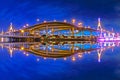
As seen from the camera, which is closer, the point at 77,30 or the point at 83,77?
the point at 83,77

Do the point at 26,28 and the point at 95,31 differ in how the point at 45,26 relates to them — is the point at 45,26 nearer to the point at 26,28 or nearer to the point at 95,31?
the point at 26,28

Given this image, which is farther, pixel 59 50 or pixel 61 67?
pixel 59 50

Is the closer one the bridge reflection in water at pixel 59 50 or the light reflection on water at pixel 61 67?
the light reflection on water at pixel 61 67

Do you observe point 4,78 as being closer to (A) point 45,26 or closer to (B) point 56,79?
(B) point 56,79

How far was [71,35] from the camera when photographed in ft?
318

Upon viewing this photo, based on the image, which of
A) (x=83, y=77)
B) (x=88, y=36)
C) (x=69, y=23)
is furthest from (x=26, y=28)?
(x=83, y=77)

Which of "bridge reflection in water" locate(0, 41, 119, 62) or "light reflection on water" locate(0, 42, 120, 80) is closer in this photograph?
"light reflection on water" locate(0, 42, 120, 80)

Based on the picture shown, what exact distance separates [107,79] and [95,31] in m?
87.3

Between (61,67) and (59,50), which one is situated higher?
(59,50)

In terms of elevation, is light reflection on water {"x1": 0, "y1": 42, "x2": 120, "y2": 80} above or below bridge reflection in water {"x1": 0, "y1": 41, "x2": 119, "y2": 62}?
below

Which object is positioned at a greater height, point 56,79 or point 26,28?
point 26,28

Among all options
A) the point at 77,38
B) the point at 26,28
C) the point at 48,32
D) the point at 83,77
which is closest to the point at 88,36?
the point at 77,38

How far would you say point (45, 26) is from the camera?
95.5 meters

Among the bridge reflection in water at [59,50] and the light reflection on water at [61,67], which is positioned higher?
the bridge reflection in water at [59,50]
